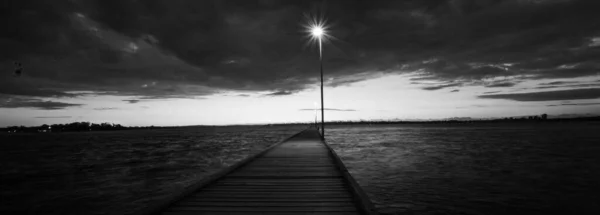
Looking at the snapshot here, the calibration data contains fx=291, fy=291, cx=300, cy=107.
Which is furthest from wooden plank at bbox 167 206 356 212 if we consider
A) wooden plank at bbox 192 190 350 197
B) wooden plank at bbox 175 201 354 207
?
wooden plank at bbox 192 190 350 197

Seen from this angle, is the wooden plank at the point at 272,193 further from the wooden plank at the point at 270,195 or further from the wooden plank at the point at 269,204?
the wooden plank at the point at 269,204

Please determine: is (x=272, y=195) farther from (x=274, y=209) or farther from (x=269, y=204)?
(x=274, y=209)

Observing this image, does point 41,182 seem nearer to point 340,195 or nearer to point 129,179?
point 129,179

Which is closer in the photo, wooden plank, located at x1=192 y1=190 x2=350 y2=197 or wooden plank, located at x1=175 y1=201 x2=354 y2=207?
wooden plank, located at x1=175 y1=201 x2=354 y2=207

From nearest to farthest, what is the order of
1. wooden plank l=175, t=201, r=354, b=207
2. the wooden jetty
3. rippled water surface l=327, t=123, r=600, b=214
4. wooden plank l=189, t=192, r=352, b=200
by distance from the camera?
→ the wooden jetty
wooden plank l=175, t=201, r=354, b=207
wooden plank l=189, t=192, r=352, b=200
rippled water surface l=327, t=123, r=600, b=214

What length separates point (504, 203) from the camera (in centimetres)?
1123

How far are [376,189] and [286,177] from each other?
6266 mm

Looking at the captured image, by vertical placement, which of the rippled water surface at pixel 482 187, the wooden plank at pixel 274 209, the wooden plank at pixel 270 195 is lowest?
the rippled water surface at pixel 482 187

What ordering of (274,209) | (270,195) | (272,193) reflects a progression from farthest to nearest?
1. (272,193)
2. (270,195)
3. (274,209)

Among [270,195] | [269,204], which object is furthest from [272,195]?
[269,204]

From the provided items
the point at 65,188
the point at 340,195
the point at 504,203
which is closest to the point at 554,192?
the point at 504,203

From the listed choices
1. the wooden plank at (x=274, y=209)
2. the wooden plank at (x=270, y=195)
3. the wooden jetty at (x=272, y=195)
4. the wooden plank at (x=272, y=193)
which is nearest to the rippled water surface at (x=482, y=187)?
the wooden jetty at (x=272, y=195)

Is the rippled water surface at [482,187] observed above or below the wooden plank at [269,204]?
below

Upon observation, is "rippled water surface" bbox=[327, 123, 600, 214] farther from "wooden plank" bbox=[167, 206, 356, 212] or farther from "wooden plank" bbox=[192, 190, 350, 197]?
"wooden plank" bbox=[167, 206, 356, 212]
